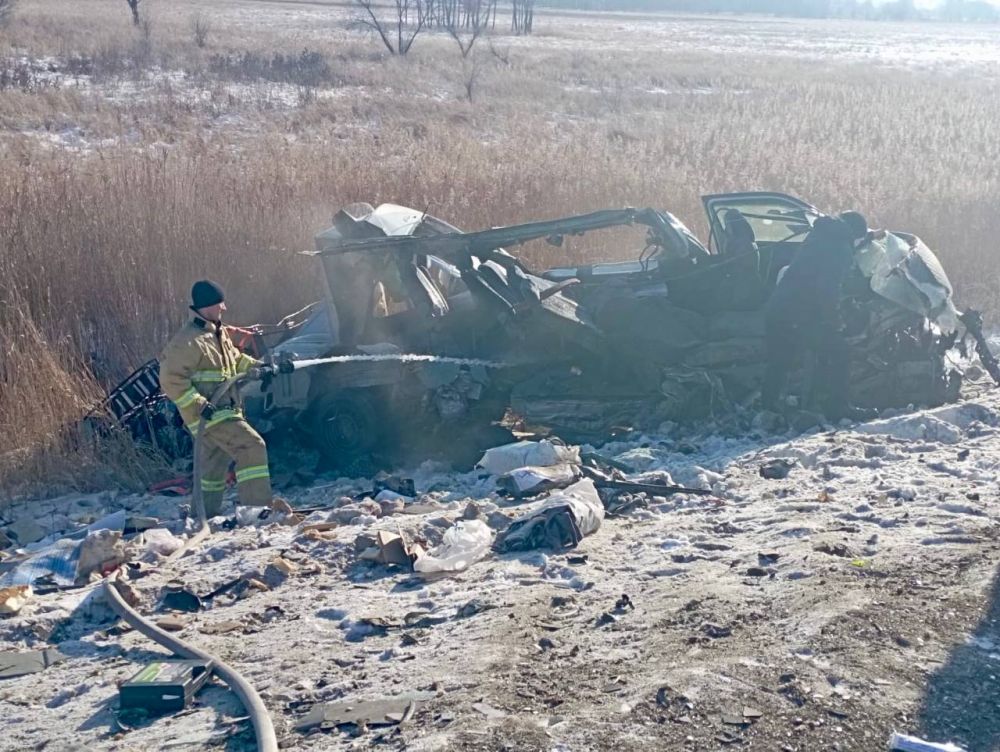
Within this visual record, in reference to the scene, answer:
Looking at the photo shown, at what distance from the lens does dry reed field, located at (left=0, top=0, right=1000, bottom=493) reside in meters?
10.8

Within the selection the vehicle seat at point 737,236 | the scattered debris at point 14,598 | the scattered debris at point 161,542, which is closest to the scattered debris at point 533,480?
the scattered debris at point 161,542

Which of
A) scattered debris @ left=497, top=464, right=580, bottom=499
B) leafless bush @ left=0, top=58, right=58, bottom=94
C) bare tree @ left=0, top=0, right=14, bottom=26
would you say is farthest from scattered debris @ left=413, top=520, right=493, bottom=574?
bare tree @ left=0, top=0, right=14, bottom=26

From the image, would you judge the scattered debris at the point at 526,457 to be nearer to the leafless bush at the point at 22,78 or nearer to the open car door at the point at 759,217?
the open car door at the point at 759,217

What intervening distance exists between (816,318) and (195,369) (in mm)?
4564

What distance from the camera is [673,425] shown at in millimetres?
9047

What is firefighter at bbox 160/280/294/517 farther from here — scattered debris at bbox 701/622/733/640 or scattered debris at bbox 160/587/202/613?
scattered debris at bbox 701/622/733/640

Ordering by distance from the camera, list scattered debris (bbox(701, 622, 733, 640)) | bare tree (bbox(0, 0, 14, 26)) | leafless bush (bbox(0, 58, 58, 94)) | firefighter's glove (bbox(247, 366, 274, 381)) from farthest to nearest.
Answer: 1. bare tree (bbox(0, 0, 14, 26))
2. leafless bush (bbox(0, 58, 58, 94))
3. firefighter's glove (bbox(247, 366, 274, 381))
4. scattered debris (bbox(701, 622, 733, 640))

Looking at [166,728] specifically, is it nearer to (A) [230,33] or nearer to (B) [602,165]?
(B) [602,165]

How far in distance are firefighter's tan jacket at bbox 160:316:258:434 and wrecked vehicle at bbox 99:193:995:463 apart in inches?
43.9

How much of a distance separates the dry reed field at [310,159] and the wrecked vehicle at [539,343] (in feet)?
5.79

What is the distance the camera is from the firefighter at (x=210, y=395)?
293 inches

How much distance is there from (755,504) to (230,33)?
41976 millimetres

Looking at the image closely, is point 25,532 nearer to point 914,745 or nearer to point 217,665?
point 217,665

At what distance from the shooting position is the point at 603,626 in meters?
5.15
